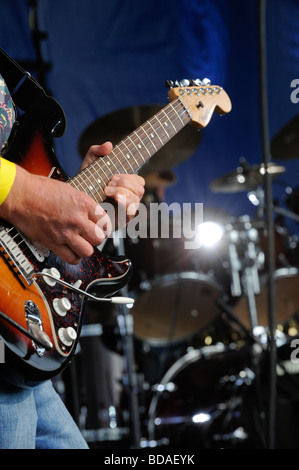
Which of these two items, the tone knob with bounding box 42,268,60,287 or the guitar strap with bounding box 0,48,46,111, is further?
the guitar strap with bounding box 0,48,46,111

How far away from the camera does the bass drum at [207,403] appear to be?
9.48 feet

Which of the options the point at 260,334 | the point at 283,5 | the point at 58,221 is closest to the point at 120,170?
the point at 58,221

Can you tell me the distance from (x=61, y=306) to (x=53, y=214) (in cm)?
22

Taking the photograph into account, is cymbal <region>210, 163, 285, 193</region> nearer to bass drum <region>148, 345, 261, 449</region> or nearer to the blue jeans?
bass drum <region>148, 345, 261, 449</region>

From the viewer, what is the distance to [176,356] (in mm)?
3514

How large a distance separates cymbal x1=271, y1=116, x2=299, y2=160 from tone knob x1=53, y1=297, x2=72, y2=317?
2.57 metres

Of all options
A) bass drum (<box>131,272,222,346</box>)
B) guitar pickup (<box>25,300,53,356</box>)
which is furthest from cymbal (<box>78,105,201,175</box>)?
guitar pickup (<box>25,300,53,356</box>)

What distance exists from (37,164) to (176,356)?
255cm

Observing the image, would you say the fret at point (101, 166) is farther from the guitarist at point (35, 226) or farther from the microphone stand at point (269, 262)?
the microphone stand at point (269, 262)

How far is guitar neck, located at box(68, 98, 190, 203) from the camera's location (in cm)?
129

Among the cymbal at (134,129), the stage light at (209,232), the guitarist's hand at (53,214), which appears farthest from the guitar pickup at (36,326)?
the stage light at (209,232)

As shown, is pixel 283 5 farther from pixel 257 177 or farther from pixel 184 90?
pixel 184 90

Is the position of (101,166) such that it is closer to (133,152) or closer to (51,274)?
(133,152)

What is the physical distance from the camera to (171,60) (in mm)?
3824
